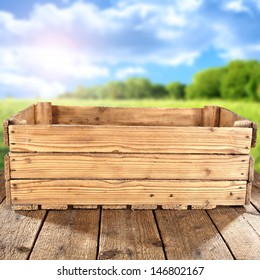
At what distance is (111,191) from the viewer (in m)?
2.34

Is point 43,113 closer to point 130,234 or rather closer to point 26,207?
point 26,207

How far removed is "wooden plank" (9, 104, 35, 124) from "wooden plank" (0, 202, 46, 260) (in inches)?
19.0

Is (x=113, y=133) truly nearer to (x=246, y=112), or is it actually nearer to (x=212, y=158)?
(x=212, y=158)

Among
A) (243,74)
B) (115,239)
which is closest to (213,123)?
(115,239)

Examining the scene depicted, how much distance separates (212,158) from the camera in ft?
7.74

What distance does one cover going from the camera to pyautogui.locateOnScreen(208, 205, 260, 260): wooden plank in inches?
74.3

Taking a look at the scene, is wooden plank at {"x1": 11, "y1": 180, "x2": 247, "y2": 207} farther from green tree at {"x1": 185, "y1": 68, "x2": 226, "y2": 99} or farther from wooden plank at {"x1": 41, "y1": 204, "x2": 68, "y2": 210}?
green tree at {"x1": 185, "y1": 68, "x2": 226, "y2": 99}

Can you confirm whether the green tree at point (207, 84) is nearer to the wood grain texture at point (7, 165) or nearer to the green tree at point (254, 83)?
the green tree at point (254, 83)

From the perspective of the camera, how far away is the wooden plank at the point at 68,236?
1.81m

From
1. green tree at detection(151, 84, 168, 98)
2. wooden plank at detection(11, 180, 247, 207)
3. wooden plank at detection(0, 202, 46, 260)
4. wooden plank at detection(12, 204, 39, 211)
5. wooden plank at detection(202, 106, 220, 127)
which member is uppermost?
wooden plank at detection(202, 106, 220, 127)

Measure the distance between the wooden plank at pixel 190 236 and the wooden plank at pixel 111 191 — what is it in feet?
0.28

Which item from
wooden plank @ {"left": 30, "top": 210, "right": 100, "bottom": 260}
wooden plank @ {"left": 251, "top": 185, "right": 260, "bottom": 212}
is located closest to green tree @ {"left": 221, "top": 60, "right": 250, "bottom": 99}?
wooden plank @ {"left": 251, "top": 185, "right": 260, "bottom": 212}

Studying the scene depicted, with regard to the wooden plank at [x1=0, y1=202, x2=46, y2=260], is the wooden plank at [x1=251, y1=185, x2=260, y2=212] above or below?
below

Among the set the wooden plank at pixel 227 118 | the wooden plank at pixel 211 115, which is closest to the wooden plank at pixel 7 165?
the wooden plank at pixel 227 118
